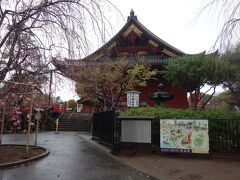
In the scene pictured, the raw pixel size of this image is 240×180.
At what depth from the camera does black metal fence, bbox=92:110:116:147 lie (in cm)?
1223

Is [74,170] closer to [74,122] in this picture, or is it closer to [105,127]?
[105,127]

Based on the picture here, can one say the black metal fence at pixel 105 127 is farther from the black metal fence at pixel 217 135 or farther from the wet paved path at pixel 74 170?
the wet paved path at pixel 74 170

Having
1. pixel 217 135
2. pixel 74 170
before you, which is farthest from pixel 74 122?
pixel 74 170

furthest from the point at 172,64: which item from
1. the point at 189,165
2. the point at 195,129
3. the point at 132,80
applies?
the point at 189,165

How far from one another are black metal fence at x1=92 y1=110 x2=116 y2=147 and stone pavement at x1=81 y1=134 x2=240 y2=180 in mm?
1345

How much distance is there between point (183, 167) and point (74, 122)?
20558 millimetres

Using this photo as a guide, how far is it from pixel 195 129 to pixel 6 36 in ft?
24.6

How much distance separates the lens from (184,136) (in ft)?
37.1

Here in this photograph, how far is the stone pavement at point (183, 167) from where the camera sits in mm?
8273

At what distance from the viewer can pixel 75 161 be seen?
1018 cm

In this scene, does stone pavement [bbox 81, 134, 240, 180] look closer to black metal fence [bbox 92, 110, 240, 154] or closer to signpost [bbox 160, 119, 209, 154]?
signpost [bbox 160, 119, 209, 154]

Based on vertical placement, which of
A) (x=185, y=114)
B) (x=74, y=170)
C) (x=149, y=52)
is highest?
(x=149, y=52)

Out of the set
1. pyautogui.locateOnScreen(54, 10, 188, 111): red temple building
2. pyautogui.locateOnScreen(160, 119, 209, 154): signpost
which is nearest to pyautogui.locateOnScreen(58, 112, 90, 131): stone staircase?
pyautogui.locateOnScreen(54, 10, 188, 111): red temple building

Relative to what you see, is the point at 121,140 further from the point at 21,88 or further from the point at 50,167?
the point at 21,88
